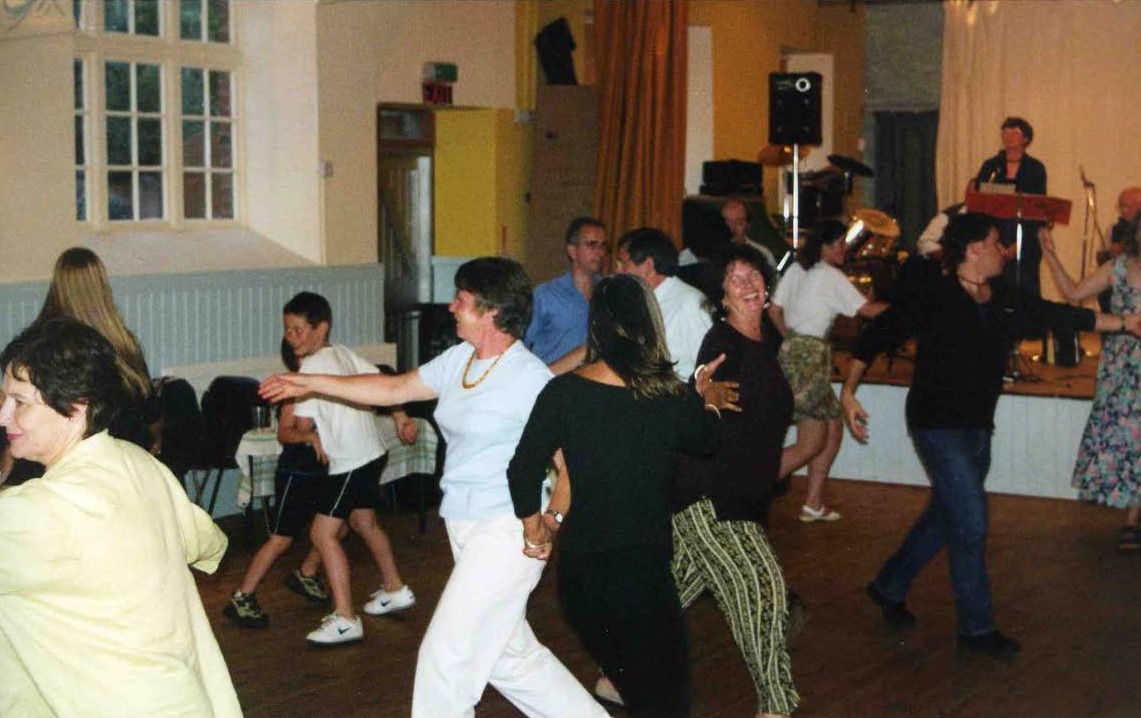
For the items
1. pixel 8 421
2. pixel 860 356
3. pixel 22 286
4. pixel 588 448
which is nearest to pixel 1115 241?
pixel 860 356

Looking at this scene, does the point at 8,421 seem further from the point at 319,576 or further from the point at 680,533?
the point at 319,576

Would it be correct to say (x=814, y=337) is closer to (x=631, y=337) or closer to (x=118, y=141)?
(x=118, y=141)

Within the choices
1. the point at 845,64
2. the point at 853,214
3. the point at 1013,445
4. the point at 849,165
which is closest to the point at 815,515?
the point at 1013,445

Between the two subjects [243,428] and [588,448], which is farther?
[243,428]

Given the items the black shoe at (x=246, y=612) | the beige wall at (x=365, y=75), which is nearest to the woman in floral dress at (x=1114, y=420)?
the black shoe at (x=246, y=612)

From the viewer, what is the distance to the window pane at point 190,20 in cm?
942

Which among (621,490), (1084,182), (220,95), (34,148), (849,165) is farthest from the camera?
(849,165)

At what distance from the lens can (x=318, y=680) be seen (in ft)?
19.5

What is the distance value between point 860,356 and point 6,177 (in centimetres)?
438

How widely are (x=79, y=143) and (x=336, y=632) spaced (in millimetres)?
3797

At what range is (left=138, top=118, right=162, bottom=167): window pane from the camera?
365 inches

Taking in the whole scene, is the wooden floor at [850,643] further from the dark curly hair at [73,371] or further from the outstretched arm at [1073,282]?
the dark curly hair at [73,371]

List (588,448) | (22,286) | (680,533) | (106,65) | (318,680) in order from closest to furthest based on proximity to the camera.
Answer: (588,448)
(680,533)
(318,680)
(22,286)
(106,65)

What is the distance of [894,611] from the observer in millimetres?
6715
